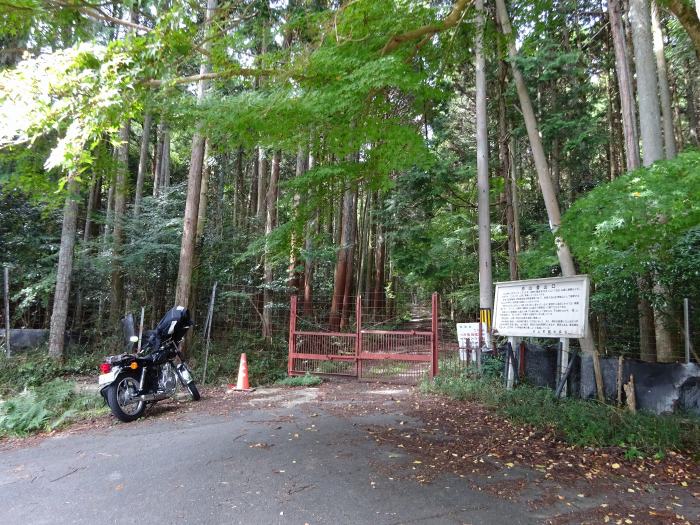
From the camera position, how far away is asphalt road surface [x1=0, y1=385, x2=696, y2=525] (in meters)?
3.45

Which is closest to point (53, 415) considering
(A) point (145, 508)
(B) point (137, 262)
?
(A) point (145, 508)

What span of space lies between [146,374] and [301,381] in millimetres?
3555

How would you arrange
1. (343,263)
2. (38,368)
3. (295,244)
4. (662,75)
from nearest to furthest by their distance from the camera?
1. (38,368)
2. (295,244)
3. (662,75)
4. (343,263)

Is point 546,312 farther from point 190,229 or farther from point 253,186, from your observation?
point 253,186

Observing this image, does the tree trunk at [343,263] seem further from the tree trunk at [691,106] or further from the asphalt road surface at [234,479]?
the tree trunk at [691,106]

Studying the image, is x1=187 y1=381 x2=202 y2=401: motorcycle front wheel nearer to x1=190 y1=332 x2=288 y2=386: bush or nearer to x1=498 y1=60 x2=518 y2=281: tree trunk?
x1=190 y1=332 x2=288 y2=386: bush

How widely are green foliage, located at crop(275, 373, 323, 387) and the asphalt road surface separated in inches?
123

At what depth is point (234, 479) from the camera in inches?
162

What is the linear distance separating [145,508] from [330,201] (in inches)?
247

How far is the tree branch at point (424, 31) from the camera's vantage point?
21.3 feet

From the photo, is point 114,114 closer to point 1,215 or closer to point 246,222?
point 1,215

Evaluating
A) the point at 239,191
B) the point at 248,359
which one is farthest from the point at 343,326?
the point at 239,191

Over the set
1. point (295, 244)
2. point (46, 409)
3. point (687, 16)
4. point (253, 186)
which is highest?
point (253, 186)

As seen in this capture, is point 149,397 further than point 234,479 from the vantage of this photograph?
Yes
